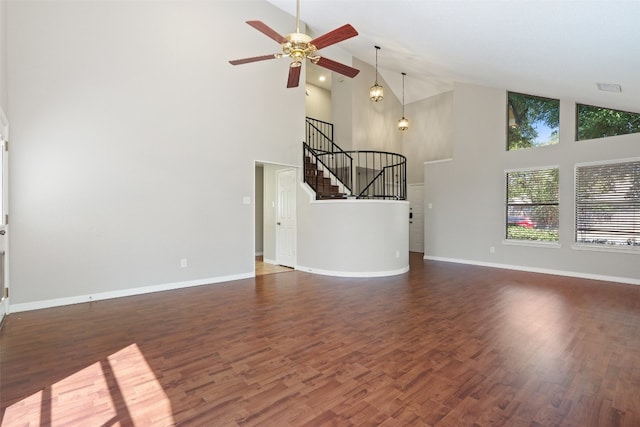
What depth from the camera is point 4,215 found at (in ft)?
12.0

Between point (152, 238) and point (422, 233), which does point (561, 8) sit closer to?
point (152, 238)

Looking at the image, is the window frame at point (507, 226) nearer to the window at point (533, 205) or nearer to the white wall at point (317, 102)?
the window at point (533, 205)

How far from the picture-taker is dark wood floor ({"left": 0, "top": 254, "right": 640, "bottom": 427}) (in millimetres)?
1919

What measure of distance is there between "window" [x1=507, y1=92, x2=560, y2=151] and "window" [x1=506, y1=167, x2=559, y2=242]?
620 millimetres

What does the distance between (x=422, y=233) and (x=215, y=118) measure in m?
6.67

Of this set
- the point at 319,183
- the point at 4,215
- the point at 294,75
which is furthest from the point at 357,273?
the point at 4,215

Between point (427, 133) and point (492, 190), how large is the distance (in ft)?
10.4

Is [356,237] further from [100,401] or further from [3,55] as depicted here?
[3,55]

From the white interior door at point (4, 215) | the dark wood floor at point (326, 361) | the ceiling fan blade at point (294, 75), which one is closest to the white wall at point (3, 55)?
the white interior door at point (4, 215)

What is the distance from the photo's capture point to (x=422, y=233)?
939 cm

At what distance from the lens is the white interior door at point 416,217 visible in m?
9.38

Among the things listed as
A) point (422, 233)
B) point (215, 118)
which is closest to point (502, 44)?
point (215, 118)

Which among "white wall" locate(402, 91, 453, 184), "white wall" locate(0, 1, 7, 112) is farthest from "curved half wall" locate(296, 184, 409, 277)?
"white wall" locate(0, 1, 7, 112)

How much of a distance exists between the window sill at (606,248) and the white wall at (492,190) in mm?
67
